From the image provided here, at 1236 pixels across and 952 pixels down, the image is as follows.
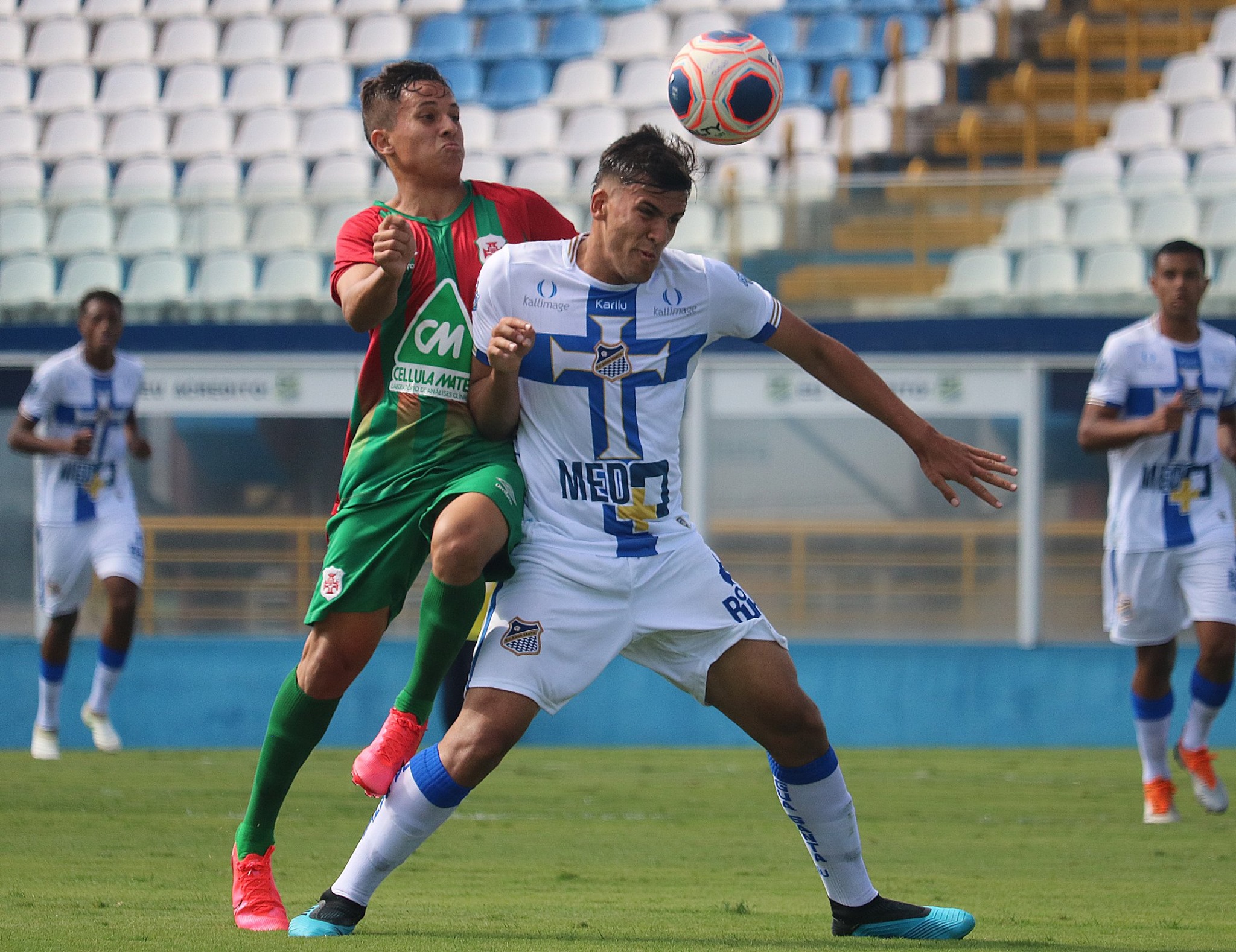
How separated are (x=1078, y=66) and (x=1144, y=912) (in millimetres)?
12369

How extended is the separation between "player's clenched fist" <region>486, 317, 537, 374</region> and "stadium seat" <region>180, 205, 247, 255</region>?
317 inches

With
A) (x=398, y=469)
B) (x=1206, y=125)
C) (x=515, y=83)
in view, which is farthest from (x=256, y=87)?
(x=398, y=469)

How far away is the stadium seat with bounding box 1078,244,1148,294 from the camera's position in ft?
36.0

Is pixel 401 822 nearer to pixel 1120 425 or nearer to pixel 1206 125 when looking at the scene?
pixel 1120 425

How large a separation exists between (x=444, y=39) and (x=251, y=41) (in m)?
2.15

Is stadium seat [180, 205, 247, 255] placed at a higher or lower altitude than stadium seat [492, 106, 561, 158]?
lower

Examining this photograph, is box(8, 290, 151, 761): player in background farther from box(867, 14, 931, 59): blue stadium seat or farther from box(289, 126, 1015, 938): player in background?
box(867, 14, 931, 59): blue stadium seat

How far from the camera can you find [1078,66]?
51.1 ft

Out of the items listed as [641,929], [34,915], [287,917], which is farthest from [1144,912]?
[34,915]

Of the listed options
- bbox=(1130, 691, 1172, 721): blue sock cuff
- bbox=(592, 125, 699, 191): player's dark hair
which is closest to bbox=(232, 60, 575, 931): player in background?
bbox=(592, 125, 699, 191): player's dark hair

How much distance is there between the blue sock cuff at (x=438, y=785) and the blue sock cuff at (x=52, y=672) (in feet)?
20.6

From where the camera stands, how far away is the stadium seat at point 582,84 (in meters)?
17.1

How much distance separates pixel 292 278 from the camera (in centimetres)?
1152

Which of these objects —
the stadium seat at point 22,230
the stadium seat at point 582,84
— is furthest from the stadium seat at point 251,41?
the stadium seat at point 22,230
